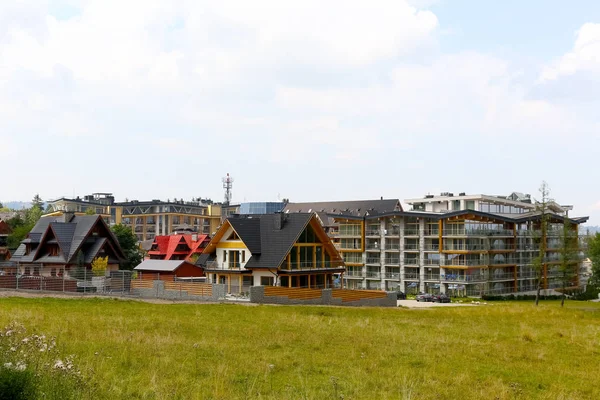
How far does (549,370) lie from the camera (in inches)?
603

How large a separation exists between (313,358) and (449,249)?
220 ft

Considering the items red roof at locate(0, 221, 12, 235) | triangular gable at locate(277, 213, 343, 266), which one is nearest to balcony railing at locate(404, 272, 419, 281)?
Answer: triangular gable at locate(277, 213, 343, 266)

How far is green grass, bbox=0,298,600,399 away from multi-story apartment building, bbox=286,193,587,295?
5485 centimetres

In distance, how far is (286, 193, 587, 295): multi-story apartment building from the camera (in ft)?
259

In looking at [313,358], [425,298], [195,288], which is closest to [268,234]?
[195,288]

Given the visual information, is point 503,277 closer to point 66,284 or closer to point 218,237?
point 218,237

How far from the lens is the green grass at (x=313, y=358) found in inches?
464

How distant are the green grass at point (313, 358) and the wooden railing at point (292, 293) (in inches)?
625

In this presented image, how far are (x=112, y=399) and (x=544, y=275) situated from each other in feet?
299

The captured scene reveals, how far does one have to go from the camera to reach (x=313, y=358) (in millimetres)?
15391

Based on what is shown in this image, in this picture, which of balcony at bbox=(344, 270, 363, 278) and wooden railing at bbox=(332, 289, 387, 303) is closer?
wooden railing at bbox=(332, 289, 387, 303)

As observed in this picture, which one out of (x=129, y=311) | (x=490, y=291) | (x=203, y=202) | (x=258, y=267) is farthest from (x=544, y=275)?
(x=203, y=202)

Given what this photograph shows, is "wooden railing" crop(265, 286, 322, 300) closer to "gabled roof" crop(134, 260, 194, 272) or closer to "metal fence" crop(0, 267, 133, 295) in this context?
"metal fence" crop(0, 267, 133, 295)

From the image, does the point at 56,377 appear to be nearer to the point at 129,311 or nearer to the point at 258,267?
the point at 129,311
